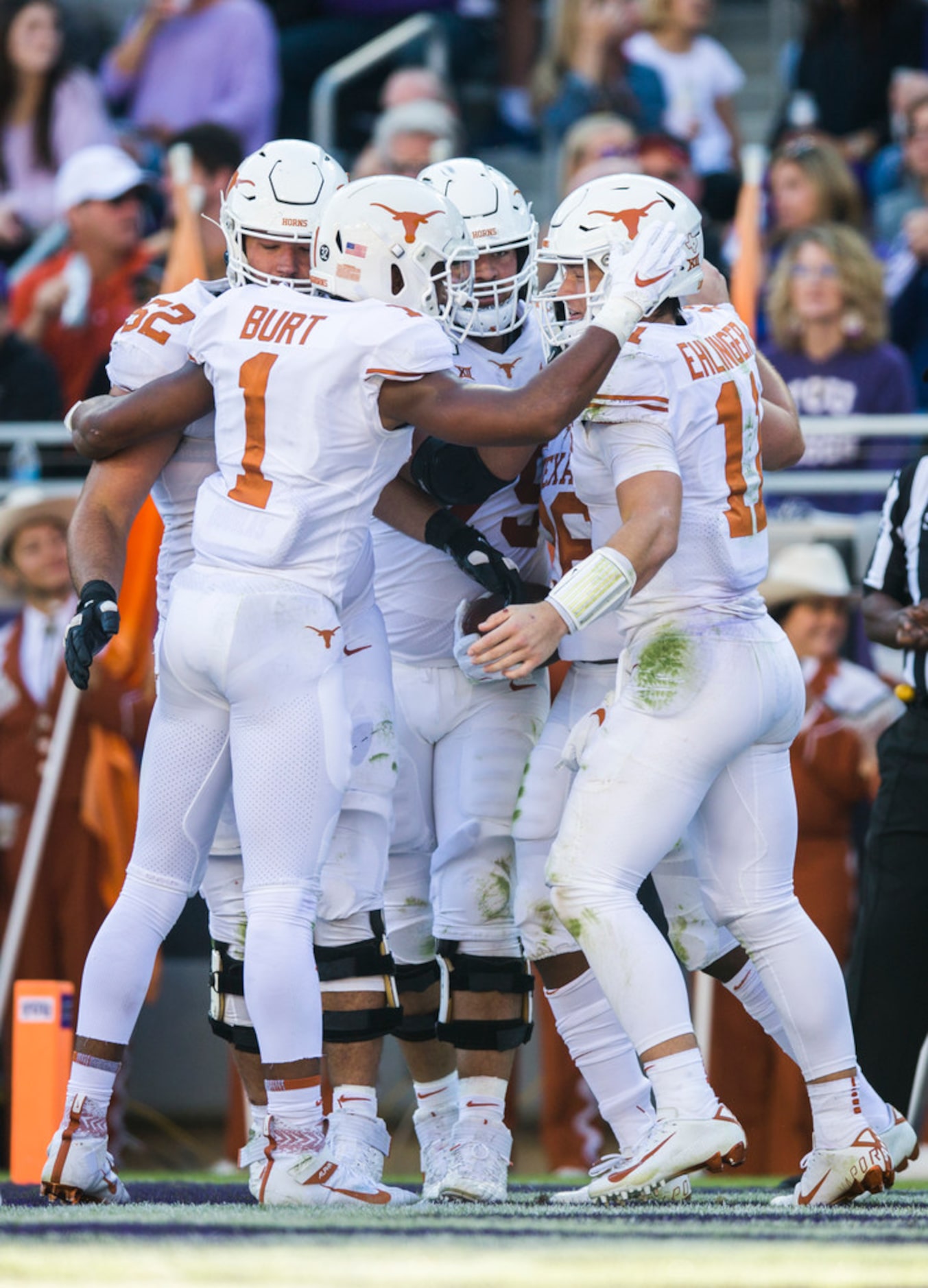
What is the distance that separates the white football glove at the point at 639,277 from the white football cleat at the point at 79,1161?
5.79ft

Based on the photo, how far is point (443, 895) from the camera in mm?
4539

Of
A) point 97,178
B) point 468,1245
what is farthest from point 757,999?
point 97,178

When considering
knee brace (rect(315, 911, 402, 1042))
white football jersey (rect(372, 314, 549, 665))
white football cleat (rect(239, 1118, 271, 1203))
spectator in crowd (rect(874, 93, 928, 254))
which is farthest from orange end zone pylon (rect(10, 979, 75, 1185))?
spectator in crowd (rect(874, 93, 928, 254))

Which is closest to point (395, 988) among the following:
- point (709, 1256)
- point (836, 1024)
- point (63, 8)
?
point (836, 1024)

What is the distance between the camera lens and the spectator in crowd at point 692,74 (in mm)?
9531

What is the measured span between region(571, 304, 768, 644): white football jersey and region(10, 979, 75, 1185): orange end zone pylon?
2170 mm

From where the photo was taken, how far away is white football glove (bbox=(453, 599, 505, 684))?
4406mm

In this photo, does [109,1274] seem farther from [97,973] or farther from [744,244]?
[744,244]

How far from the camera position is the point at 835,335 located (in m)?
7.36

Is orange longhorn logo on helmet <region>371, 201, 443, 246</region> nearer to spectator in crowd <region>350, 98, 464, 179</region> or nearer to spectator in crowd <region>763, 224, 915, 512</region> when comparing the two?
spectator in crowd <region>763, 224, 915, 512</region>

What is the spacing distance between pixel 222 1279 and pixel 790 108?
7.62 m

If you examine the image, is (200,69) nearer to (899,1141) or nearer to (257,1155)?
(257,1155)

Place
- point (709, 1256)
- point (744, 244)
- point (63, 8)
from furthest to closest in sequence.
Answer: point (63, 8)
point (744, 244)
point (709, 1256)

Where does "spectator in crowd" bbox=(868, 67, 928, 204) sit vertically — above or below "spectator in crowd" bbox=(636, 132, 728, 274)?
above
